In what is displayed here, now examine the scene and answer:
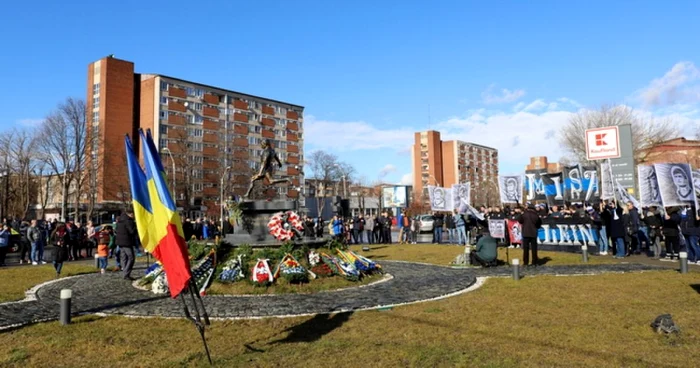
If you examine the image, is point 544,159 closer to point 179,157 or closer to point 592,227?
point 179,157

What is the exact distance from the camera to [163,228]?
19.3 ft

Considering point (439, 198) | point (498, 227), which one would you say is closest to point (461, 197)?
point (439, 198)

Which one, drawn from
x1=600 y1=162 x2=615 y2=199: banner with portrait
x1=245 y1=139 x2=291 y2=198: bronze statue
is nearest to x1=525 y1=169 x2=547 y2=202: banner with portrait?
x1=600 y1=162 x2=615 y2=199: banner with portrait

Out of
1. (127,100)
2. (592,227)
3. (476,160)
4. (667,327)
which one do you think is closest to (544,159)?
(476,160)

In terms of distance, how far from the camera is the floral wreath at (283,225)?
13.3 meters

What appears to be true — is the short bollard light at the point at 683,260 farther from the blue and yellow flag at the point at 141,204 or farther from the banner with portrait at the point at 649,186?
the blue and yellow flag at the point at 141,204

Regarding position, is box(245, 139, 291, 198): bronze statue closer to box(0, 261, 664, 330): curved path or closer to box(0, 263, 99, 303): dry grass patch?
box(0, 261, 664, 330): curved path

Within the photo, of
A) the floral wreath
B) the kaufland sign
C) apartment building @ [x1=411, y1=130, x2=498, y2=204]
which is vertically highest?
apartment building @ [x1=411, y1=130, x2=498, y2=204]

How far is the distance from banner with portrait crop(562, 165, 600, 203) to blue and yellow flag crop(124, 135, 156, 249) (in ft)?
72.6

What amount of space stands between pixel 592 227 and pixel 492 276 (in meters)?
9.48

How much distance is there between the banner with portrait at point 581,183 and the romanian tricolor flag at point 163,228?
2203 centimetres

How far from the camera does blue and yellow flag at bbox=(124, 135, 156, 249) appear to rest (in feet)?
19.4

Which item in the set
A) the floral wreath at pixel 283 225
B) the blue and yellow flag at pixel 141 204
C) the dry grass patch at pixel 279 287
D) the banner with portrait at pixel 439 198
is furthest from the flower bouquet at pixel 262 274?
the banner with portrait at pixel 439 198

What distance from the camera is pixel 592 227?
67.4 ft
